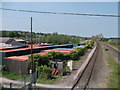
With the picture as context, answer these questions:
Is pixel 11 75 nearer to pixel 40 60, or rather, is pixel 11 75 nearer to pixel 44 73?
pixel 40 60

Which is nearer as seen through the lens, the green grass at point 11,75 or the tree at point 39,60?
the green grass at point 11,75

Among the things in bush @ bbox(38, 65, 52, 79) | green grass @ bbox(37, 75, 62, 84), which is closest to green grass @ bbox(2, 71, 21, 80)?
bush @ bbox(38, 65, 52, 79)

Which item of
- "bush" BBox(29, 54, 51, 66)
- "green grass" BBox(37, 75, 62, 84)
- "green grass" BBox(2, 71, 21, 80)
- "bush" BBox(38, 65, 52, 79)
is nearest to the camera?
"green grass" BBox(37, 75, 62, 84)

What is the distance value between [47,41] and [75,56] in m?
77.5

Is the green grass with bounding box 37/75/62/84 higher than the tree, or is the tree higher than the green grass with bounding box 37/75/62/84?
the tree

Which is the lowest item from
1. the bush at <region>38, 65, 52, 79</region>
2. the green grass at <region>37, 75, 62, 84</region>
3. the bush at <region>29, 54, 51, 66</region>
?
the green grass at <region>37, 75, 62, 84</region>

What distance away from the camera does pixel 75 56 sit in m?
32.8

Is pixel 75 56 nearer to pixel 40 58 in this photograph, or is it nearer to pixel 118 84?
pixel 40 58

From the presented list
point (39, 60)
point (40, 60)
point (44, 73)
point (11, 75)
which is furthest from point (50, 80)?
point (11, 75)

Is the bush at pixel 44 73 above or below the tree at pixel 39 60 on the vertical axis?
below

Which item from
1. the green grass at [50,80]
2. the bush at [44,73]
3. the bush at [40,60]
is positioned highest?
the bush at [40,60]

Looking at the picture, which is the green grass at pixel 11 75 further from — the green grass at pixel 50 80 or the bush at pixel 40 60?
the green grass at pixel 50 80

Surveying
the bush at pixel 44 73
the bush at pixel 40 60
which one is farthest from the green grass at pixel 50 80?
the bush at pixel 40 60

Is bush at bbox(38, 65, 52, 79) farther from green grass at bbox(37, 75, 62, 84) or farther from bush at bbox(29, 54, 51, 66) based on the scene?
bush at bbox(29, 54, 51, 66)
